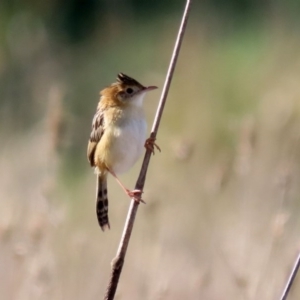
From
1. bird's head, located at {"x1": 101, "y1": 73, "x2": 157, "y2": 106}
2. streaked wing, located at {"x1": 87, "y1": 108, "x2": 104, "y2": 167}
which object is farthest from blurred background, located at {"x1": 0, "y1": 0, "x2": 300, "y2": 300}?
bird's head, located at {"x1": 101, "y1": 73, "x2": 157, "y2": 106}

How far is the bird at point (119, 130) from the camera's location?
2.87 metres

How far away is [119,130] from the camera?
2.93m

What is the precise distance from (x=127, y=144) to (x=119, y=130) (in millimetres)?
83

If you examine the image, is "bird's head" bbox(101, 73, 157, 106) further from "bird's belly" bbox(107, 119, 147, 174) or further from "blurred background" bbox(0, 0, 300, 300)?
"blurred background" bbox(0, 0, 300, 300)

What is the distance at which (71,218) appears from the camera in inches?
211

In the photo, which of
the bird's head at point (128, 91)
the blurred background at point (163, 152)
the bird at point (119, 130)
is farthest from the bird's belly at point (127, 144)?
the blurred background at point (163, 152)

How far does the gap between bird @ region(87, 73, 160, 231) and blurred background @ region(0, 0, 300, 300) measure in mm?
429

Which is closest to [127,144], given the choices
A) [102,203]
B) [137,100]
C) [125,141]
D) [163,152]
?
[125,141]

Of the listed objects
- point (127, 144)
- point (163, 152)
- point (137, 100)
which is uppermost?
point (137, 100)

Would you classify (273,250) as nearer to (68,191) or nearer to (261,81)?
(68,191)

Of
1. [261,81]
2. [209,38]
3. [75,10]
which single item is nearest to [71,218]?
[261,81]

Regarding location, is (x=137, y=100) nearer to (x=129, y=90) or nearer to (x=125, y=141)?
(x=129, y=90)

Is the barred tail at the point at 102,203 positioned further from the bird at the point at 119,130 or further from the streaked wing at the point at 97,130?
the streaked wing at the point at 97,130

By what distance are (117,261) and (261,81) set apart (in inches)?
208
